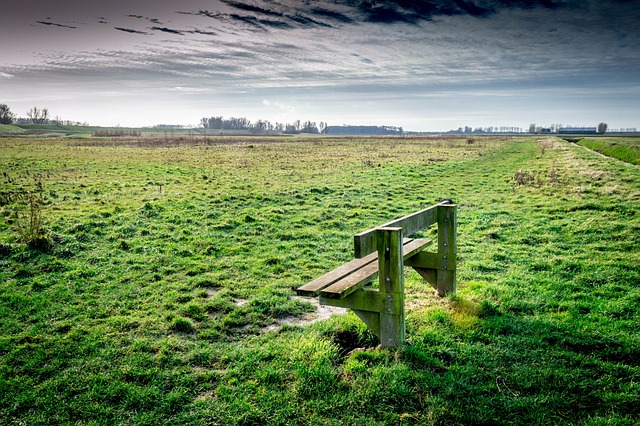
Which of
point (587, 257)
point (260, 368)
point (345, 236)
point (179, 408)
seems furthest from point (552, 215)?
point (179, 408)

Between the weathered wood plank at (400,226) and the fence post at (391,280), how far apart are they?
13 cm

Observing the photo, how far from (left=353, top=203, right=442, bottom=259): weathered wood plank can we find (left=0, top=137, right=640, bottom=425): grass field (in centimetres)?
130

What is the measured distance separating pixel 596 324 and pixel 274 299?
470 cm

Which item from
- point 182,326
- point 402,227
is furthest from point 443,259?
point 182,326

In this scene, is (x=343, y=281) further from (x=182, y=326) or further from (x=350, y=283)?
(x=182, y=326)

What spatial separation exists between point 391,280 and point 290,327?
1.94m

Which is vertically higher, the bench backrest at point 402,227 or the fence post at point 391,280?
the bench backrest at point 402,227

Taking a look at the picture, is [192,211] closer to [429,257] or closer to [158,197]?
[158,197]

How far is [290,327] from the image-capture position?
19.5 ft

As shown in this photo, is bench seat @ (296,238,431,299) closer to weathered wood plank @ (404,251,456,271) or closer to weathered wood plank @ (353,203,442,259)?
weathered wood plank @ (353,203,442,259)

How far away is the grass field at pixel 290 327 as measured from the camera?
413 centimetres

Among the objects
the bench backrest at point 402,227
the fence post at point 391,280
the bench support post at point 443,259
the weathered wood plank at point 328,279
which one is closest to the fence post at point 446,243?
the bench support post at point 443,259

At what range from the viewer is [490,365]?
4719 millimetres

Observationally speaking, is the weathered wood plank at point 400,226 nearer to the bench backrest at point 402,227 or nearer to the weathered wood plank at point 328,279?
the bench backrest at point 402,227
